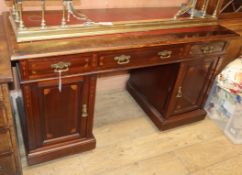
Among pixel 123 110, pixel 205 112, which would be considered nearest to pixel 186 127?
pixel 205 112

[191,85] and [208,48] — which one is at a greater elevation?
[208,48]

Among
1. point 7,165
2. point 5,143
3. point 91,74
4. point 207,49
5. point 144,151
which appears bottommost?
point 144,151

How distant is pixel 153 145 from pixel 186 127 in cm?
39

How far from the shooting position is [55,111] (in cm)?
141

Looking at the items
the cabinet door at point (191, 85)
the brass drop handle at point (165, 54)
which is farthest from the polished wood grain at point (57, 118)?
the cabinet door at point (191, 85)

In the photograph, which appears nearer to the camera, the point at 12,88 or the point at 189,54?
the point at 189,54

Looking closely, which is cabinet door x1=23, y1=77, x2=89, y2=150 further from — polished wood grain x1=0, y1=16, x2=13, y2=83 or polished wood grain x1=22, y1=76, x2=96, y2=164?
polished wood grain x1=0, y1=16, x2=13, y2=83

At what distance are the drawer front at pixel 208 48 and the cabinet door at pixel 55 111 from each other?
0.75 meters

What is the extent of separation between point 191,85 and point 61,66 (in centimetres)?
104

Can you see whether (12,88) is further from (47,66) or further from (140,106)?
(140,106)

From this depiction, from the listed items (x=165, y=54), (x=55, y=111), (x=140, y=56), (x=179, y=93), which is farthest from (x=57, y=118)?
(x=179, y=93)

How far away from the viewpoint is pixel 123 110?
7.06 feet

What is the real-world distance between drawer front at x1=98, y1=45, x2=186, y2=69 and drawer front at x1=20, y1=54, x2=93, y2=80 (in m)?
0.09

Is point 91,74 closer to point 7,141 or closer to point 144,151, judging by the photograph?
point 7,141
